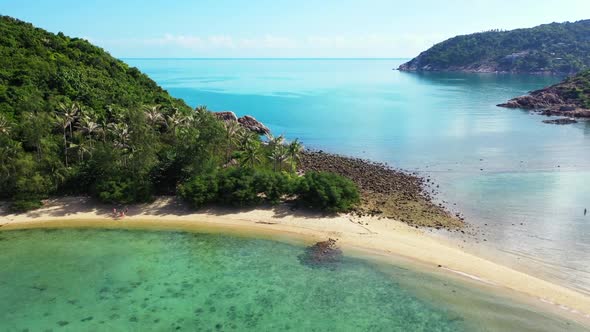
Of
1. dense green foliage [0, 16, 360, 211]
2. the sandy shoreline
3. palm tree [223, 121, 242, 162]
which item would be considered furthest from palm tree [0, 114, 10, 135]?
palm tree [223, 121, 242, 162]

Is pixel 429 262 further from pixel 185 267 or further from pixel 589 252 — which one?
pixel 185 267

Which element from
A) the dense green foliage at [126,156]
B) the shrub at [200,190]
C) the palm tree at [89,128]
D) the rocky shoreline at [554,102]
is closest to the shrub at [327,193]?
the dense green foliage at [126,156]

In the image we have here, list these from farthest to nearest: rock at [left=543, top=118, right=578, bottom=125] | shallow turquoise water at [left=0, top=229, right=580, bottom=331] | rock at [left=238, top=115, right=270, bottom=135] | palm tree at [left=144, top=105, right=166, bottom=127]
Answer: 1. rock at [left=543, top=118, right=578, bottom=125]
2. rock at [left=238, top=115, right=270, bottom=135]
3. palm tree at [left=144, top=105, right=166, bottom=127]
4. shallow turquoise water at [left=0, top=229, right=580, bottom=331]

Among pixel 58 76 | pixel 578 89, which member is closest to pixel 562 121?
pixel 578 89

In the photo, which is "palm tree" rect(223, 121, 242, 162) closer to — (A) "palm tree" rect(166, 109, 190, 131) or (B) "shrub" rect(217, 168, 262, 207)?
(A) "palm tree" rect(166, 109, 190, 131)

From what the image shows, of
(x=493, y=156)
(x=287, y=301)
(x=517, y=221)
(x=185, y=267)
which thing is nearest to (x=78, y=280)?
(x=185, y=267)

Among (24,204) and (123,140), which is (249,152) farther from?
(24,204)

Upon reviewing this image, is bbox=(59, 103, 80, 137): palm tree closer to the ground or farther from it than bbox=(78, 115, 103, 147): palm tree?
farther from it

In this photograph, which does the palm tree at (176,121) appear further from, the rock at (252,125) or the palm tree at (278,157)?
the rock at (252,125)
